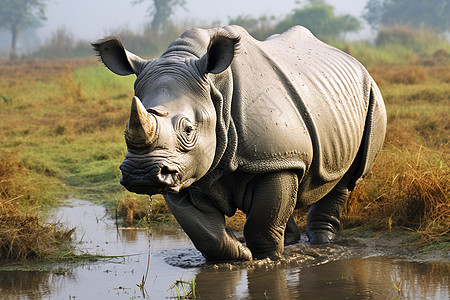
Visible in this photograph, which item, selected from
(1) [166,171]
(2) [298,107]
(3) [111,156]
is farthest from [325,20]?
(1) [166,171]

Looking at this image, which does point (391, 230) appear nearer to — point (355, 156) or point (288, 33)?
point (355, 156)

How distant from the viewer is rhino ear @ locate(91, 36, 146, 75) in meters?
4.32

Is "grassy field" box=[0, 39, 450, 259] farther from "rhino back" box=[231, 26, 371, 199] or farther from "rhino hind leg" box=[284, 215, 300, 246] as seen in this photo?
"rhino back" box=[231, 26, 371, 199]

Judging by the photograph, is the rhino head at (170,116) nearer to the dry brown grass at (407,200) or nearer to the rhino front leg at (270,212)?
the rhino front leg at (270,212)

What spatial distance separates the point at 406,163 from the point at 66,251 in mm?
2767

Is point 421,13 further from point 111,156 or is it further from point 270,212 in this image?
point 270,212

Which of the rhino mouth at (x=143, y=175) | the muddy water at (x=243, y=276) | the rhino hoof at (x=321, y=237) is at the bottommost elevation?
the muddy water at (x=243, y=276)

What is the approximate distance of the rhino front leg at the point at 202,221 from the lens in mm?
4559

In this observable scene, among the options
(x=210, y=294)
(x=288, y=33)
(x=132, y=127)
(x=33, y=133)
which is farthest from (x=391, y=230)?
(x=33, y=133)

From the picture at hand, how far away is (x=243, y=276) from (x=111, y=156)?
5852 mm

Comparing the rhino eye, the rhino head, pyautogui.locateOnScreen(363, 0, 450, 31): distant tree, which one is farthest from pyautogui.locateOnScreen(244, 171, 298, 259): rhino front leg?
pyautogui.locateOnScreen(363, 0, 450, 31): distant tree

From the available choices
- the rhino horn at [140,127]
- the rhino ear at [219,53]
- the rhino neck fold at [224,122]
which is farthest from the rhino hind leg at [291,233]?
the rhino horn at [140,127]

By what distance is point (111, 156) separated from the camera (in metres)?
Answer: 10.0

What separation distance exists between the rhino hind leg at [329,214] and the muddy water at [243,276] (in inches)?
5.9
